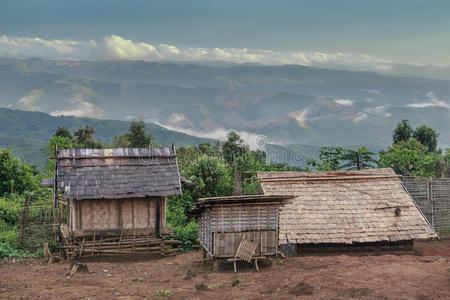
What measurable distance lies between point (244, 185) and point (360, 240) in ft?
41.1

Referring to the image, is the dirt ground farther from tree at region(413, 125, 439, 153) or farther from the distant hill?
the distant hill

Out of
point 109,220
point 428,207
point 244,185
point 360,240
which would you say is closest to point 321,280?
point 360,240

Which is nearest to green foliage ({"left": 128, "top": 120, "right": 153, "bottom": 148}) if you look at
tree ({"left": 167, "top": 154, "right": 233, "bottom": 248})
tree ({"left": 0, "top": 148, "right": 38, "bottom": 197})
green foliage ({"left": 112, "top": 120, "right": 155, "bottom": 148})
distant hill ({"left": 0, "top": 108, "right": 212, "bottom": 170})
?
green foliage ({"left": 112, "top": 120, "right": 155, "bottom": 148})

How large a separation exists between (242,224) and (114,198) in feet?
17.6

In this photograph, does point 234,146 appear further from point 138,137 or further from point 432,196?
point 432,196

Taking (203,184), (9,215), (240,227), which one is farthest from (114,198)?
(9,215)

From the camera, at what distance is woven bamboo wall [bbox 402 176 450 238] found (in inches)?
786

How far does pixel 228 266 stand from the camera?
15.0 metres

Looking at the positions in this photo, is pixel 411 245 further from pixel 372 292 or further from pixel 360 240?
pixel 372 292

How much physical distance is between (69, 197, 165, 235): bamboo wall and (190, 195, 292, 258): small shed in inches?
161

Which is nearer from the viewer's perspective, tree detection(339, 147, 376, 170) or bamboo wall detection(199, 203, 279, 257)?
bamboo wall detection(199, 203, 279, 257)

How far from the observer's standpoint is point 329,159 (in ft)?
92.7

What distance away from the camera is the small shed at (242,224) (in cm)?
1431

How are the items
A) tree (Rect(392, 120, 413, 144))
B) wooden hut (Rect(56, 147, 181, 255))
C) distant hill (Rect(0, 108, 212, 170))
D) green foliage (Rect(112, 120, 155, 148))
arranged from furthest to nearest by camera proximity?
distant hill (Rect(0, 108, 212, 170)) → green foliage (Rect(112, 120, 155, 148)) → tree (Rect(392, 120, 413, 144)) → wooden hut (Rect(56, 147, 181, 255))
